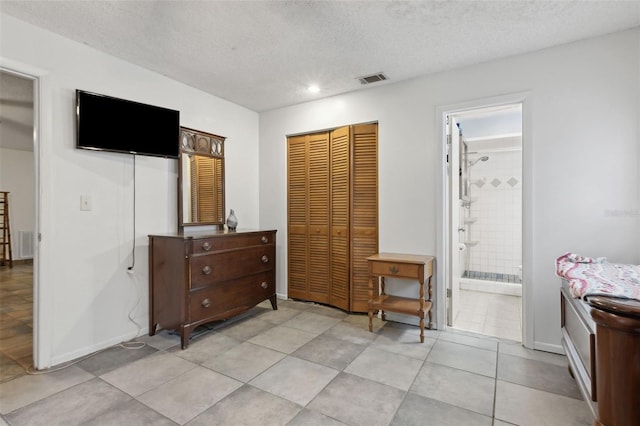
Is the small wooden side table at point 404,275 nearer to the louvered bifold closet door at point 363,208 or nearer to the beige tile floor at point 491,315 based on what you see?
the louvered bifold closet door at point 363,208

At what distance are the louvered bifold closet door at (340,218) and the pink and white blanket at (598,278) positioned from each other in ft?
6.24

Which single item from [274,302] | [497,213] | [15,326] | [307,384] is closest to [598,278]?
[307,384]

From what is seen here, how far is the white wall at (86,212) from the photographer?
218 centimetres

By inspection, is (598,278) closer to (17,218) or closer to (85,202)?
(85,202)

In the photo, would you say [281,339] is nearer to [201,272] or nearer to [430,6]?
[201,272]

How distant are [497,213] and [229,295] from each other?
418 centimetres

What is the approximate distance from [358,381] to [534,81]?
2.67 m

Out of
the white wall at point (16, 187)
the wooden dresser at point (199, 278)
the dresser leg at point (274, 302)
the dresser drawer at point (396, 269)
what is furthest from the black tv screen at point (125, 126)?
the white wall at point (16, 187)

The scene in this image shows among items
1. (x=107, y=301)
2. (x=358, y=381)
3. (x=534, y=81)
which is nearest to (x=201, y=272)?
(x=107, y=301)

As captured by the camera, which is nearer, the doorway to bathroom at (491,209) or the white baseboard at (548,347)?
the white baseboard at (548,347)

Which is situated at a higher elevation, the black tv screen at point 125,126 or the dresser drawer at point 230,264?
the black tv screen at point 125,126

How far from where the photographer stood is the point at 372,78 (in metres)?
2.99

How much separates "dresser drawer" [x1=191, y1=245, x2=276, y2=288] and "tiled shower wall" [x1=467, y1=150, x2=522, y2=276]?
11.3ft

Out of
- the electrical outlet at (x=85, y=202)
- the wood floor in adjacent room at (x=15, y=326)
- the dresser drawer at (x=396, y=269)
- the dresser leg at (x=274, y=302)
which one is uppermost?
the electrical outlet at (x=85, y=202)
